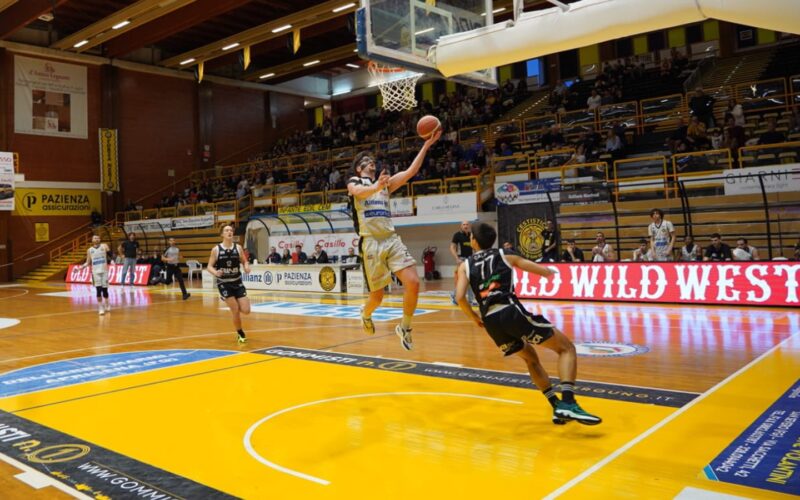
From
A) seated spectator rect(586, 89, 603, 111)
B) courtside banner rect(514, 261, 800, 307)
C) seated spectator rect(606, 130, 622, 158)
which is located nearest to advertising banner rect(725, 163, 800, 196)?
seated spectator rect(606, 130, 622, 158)

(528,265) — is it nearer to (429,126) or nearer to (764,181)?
(429,126)

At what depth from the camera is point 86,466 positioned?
3867 mm

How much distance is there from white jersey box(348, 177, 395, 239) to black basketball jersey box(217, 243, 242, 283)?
3391 mm

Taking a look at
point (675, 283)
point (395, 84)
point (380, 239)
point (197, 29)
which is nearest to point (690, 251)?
point (675, 283)

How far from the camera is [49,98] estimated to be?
29016mm

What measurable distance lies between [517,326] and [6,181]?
89.9 feet

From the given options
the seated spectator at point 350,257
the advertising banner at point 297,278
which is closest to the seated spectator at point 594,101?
the seated spectator at point 350,257

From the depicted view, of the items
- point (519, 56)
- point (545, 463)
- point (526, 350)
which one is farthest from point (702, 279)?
point (545, 463)

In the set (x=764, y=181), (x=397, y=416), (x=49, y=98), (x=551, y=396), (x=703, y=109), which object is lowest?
(x=397, y=416)

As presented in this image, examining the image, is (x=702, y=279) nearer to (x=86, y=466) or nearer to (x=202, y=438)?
(x=202, y=438)

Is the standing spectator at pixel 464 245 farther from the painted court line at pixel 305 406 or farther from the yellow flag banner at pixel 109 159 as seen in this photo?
the yellow flag banner at pixel 109 159

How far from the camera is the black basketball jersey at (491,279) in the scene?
14.8 ft

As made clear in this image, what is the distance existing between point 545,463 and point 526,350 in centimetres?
108

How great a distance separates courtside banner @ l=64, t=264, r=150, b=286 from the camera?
23844mm
